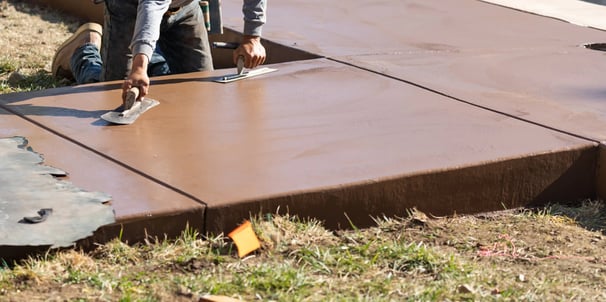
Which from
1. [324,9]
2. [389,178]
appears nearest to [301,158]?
[389,178]

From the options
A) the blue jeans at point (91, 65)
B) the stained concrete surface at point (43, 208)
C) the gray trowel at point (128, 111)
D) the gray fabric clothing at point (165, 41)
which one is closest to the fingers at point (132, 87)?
the gray trowel at point (128, 111)

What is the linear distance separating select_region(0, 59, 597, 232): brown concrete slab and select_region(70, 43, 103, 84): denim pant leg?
1.12 meters

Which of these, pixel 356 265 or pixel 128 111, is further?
pixel 128 111

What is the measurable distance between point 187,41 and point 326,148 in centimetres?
187

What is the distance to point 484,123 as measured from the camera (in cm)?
470

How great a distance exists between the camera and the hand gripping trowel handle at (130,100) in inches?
182

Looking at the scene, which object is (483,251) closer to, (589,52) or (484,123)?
(484,123)

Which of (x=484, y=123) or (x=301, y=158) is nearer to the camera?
(x=301, y=158)

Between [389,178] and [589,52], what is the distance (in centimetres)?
278

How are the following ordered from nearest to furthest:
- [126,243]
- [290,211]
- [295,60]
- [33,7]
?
[126,243]
[290,211]
[295,60]
[33,7]

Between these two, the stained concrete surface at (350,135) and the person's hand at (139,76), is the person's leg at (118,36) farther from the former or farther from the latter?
the person's hand at (139,76)

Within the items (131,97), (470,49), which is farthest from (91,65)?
(470,49)

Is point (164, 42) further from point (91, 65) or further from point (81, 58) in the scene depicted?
point (81, 58)

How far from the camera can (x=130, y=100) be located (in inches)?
184
